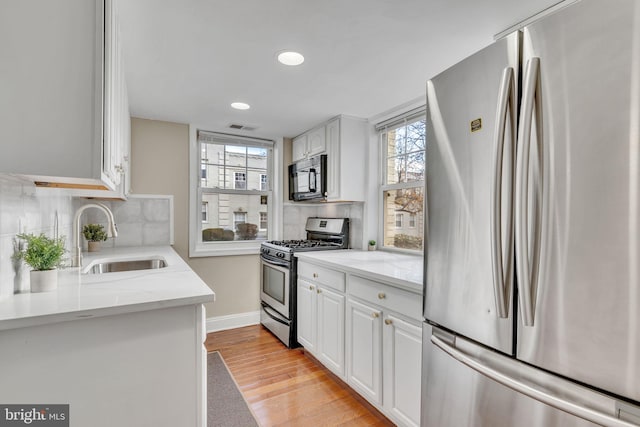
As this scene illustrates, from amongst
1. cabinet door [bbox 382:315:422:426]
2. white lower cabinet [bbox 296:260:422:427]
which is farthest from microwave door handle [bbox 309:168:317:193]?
cabinet door [bbox 382:315:422:426]

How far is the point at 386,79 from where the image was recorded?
7.10 ft

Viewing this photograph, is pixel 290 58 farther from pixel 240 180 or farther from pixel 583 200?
pixel 240 180

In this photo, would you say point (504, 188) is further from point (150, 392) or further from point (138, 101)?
point (138, 101)

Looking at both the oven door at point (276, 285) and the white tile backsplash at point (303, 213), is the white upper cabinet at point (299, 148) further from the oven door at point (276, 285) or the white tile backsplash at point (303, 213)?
the oven door at point (276, 285)

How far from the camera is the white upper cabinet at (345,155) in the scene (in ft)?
9.76

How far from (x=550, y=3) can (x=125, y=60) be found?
2214 mm

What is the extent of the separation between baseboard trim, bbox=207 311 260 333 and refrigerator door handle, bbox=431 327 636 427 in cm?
272

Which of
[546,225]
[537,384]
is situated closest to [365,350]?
[537,384]

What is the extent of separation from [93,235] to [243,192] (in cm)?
148

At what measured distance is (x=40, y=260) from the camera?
124 cm

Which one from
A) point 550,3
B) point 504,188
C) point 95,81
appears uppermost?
point 550,3

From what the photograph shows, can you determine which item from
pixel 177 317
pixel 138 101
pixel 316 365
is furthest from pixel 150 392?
pixel 138 101

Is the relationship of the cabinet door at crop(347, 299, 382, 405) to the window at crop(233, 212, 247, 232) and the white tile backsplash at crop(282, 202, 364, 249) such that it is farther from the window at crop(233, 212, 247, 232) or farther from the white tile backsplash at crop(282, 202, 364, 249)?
the window at crop(233, 212, 247, 232)

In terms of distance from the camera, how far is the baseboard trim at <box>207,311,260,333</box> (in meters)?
3.34
